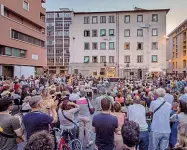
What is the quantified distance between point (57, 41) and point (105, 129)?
207 feet

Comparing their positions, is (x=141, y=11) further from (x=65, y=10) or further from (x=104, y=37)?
(x=65, y=10)

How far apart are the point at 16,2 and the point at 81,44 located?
2131cm

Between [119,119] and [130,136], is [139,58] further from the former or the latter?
[130,136]

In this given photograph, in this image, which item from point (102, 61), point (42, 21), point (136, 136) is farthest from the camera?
point (102, 61)

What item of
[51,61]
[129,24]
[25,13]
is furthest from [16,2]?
[51,61]

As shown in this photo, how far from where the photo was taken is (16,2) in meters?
36.3

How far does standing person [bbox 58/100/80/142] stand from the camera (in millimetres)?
6656

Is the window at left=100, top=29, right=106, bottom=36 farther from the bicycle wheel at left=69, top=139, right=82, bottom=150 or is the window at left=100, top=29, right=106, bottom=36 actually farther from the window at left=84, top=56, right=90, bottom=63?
the bicycle wheel at left=69, top=139, right=82, bottom=150

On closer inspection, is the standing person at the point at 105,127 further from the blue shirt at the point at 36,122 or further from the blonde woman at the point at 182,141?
the blonde woman at the point at 182,141

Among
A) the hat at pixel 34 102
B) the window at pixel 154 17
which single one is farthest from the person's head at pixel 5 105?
the window at pixel 154 17

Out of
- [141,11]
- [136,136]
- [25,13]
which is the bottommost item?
[136,136]

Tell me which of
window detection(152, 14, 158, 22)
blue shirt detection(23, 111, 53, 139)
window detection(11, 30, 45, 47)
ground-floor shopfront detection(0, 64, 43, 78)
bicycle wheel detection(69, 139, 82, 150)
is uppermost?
window detection(152, 14, 158, 22)

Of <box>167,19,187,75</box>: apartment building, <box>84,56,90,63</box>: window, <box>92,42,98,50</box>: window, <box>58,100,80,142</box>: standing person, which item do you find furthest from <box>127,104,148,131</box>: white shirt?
<box>167,19,187,75</box>: apartment building

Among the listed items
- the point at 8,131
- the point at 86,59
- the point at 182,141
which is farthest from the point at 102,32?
the point at 182,141
